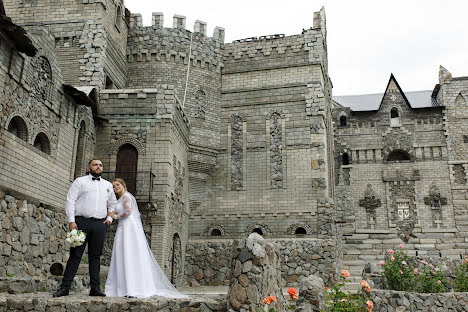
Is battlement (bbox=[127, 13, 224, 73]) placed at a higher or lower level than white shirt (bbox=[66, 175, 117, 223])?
higher

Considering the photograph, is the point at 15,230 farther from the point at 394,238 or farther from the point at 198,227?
the point at 394,238

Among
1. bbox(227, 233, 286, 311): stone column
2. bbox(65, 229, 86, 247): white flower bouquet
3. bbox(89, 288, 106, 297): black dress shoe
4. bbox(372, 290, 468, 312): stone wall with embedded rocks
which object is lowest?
bbox(372, 290, 468, 312): stone wall with embedded rocks

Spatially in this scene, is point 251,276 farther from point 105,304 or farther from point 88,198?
point 88,198

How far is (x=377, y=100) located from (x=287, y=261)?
22873mm

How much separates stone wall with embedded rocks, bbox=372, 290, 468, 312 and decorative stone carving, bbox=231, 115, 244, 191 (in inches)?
393

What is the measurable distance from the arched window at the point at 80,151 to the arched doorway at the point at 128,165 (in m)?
1.25

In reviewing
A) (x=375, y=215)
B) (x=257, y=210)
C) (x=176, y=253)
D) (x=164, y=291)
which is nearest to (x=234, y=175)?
(x=257, y=210)

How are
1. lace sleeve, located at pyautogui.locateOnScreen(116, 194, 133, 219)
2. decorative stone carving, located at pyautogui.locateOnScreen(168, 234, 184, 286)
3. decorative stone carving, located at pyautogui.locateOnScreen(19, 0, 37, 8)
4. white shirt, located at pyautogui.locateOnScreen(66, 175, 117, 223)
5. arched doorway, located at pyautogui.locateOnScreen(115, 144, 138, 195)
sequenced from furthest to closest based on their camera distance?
decorative stone carving, located at pyautogui.locateOnScreen(19, 0, 37, 8) → decorative stone carving, located at pyautogui.locateOnScreen(168, 234, 184, 286) → arched doorway, located at pyautogui.locateOnScreen(115, 144, 138, 195) → lace sleeve, located at pyautogui.locateOnScreen(116, 194, 133, 219) → white shirt, located at pyautogui.locateOnScreen(66, 175, 117, 223)

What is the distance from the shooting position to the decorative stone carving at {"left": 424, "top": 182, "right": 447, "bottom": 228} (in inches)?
1238

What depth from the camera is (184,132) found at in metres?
19.3

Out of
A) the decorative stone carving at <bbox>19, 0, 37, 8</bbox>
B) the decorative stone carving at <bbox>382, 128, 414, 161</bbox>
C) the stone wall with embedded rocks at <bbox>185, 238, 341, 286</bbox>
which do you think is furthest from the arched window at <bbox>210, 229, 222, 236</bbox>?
the decorative stone carving at <bbox>382, 128, 414, 161</bbox>

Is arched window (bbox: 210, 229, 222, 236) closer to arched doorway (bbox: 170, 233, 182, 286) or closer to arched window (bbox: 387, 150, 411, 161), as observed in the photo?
arched doorway (bbox: 170, 233, 182, 286)

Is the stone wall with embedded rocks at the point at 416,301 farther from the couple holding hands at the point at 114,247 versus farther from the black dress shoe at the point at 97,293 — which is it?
the black dress shoe at the point at 97,293

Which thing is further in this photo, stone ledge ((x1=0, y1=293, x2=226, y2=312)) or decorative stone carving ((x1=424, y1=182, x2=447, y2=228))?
decorative stone carving ((x1=424, y1=182, x2=447, y2=228))
